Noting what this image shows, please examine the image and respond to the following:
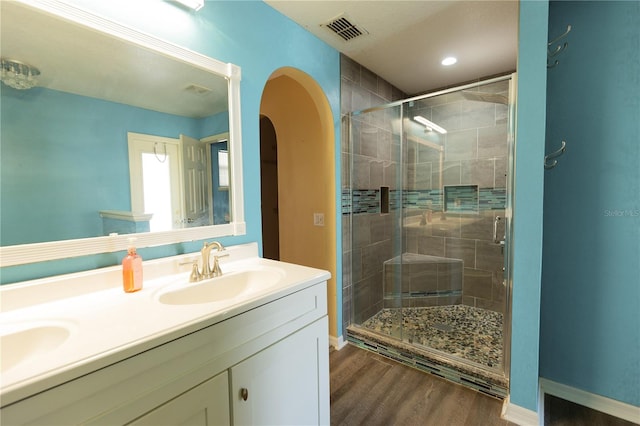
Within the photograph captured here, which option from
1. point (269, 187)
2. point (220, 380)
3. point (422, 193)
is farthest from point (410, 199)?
point (220, 380)

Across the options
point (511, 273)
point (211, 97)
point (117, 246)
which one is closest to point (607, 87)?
point (511, 273)

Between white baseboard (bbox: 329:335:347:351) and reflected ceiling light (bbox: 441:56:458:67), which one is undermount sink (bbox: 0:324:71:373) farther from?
reflected ceiling light (bbox: 441:56:458:67)

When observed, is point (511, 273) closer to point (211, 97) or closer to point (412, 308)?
point (412, 308)

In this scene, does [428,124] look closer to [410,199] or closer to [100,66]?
[410,199]

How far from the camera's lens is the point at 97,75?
1.11m

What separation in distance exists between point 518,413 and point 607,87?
184 cm

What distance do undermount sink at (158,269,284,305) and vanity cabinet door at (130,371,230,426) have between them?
32 cm

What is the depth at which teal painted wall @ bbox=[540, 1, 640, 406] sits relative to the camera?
1.52 metres

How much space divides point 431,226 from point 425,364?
1.52 metres

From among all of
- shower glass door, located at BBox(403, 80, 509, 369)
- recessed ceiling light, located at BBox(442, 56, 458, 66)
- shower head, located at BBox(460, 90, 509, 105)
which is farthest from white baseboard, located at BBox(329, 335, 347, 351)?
recessed ceiling light, located at BBox(442, 56, 458, 66)

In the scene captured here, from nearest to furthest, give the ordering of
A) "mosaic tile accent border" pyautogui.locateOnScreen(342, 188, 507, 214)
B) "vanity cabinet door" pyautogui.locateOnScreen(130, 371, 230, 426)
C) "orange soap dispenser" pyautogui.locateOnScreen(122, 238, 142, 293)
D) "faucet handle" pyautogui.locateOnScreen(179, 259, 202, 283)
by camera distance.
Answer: "vanity cabinet door" pyautogui.locateOnScreen(130, 371, 230, 426) → "orange soap dispenser" pyautogui.locateOnScreen(122, 238, 142, 293) → "faucet handle" pyautogui.locateOnScreen(179, 259, 202, 283) → "mosaic tile accent border" pyautogui.locateOnScreen(342, 188, 507, 214)

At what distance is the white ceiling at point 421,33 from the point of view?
5.73 feet

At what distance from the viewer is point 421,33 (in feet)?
6.74

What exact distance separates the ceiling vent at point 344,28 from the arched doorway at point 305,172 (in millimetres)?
357
